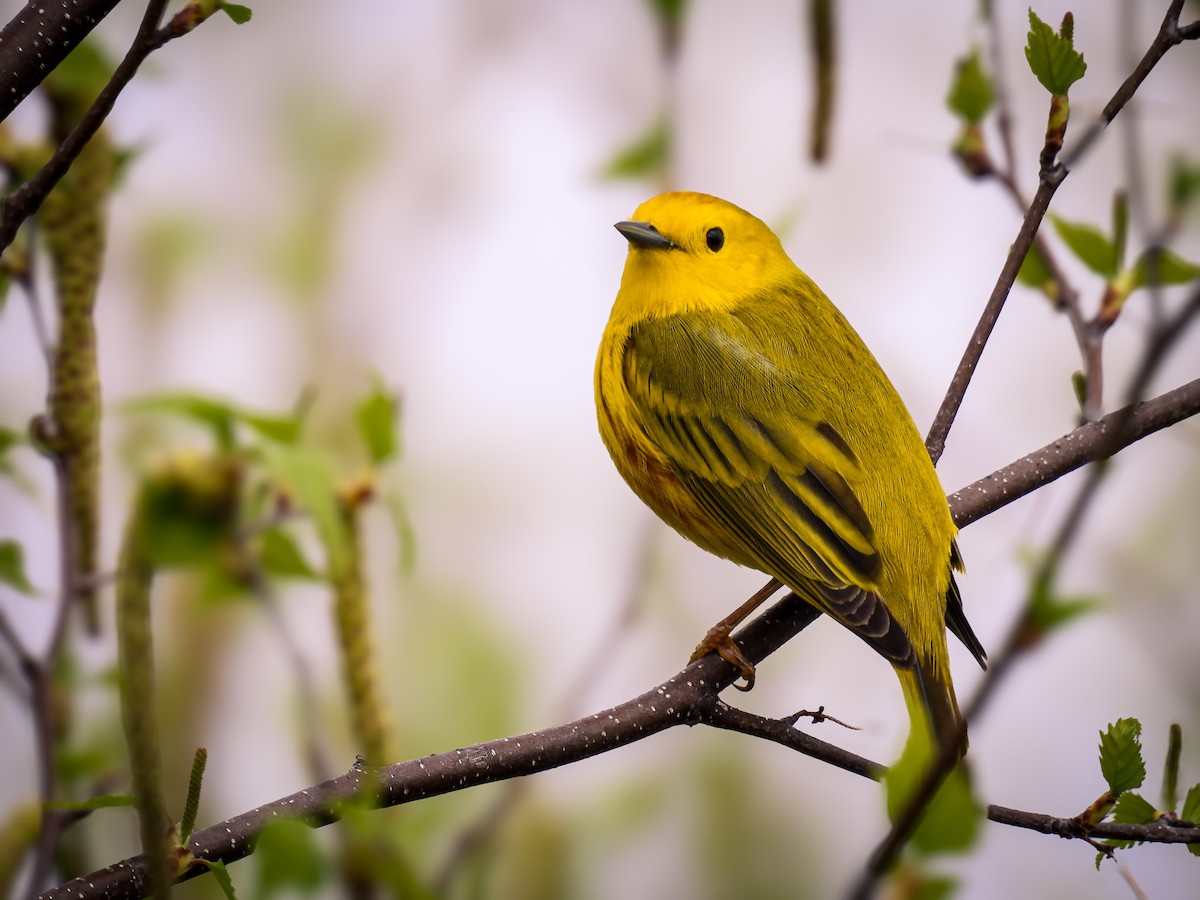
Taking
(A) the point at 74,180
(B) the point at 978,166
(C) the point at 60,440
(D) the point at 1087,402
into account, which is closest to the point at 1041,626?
(D) the point at 1087,402

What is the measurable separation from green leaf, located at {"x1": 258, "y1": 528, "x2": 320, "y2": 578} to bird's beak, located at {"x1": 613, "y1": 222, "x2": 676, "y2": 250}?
1.00 metres

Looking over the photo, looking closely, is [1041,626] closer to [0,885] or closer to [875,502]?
[875,502]

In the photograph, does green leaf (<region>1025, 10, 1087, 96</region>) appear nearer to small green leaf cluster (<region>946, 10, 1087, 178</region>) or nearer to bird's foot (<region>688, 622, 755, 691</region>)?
small green leaf cluster (<region>946, 10, 1087, 178</region>)

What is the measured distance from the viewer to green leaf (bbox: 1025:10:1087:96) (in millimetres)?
1518

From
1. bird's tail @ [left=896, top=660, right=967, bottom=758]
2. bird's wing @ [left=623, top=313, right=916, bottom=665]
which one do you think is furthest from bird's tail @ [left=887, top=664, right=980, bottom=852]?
bird's wing @ [left=623, top=313, right=916, bottom=665]

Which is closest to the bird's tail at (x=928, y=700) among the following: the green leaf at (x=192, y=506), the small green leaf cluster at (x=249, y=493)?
the small green leaf cluster at (x=249, y=493)

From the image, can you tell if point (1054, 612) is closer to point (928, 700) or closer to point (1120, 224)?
point (928, 700)

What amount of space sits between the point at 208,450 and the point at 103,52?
1.87 feet

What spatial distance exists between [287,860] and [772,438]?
4.66 ft

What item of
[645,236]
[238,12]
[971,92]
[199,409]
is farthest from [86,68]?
[971,92]

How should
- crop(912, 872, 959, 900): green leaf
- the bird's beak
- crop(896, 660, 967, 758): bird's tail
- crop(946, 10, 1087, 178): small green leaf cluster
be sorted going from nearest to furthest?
crop(912, 872, 959, 900): green leaf < crop(946, 10, 1087, 178): small green leaf cluster < crop(896, 660, 967, 758): bird's tail < the bird's beak

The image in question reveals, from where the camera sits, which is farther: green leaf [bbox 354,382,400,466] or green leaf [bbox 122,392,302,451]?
green leaf [bbox 354,382,400,466]

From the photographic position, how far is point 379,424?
5.98ft

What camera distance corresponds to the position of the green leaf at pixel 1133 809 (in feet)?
4.81
